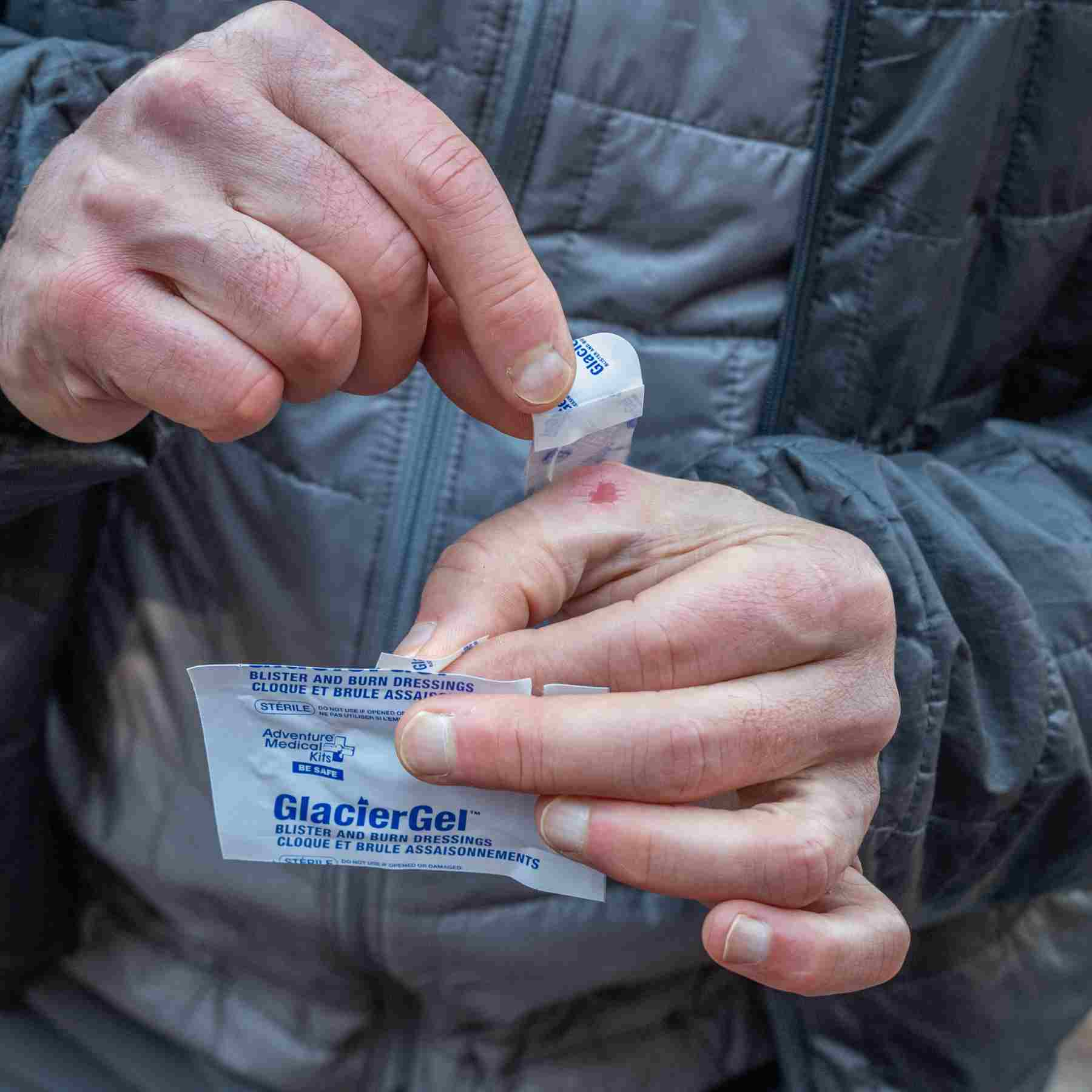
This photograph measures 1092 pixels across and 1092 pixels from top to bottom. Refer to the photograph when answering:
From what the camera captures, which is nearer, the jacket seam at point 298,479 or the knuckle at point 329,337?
the knuckle at point 329,337

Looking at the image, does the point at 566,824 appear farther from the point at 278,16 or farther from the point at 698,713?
the point at 278,16

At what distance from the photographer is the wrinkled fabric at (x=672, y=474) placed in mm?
758

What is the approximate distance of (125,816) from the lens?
0.89 meters

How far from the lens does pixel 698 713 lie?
542 millimetres

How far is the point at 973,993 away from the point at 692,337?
69 cm

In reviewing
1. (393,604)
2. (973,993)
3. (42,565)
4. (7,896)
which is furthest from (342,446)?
(973,993)

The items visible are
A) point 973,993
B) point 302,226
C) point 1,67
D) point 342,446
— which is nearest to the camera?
point 302,226

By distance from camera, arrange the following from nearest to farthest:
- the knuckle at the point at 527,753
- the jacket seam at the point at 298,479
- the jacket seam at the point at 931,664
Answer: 1. the knuckle at the point at 527,753
2. the jacket seam at the point at 931,664
3. the jacket seam at the point at 298,479

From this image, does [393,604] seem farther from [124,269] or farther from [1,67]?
[1,67]

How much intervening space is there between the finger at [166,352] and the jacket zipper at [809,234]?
1.52 ft

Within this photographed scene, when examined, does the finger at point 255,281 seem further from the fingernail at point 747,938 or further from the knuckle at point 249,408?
the fingernail at point 747,938

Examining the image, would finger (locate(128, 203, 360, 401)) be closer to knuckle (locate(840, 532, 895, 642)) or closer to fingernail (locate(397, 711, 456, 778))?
fingernail (locate(397, 711, 456, 778))

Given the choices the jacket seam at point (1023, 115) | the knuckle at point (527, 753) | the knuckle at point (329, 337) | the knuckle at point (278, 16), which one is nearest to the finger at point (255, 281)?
the knuckle at point (329, 337)

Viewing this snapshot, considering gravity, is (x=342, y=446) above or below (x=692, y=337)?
below
